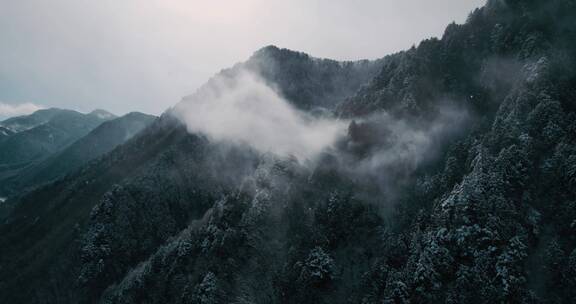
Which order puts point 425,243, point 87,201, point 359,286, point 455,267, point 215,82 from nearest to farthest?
point 455,267, point 425,243, point 359,286, point 87,201, point 215,82

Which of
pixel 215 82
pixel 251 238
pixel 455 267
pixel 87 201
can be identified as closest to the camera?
pixel 455 267

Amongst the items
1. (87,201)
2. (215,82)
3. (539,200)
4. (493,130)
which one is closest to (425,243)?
(539,200)

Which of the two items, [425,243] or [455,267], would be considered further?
[425,243]

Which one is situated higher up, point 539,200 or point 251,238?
point 539,200

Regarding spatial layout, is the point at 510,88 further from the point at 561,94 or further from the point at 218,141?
the point at 218,141

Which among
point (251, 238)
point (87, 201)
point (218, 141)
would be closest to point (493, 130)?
point (251, 238)

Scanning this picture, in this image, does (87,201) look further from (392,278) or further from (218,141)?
(392,278)

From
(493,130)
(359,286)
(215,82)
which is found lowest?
(359,286)
